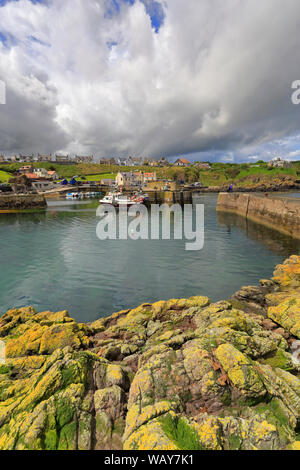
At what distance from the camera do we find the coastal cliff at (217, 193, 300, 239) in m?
28.6

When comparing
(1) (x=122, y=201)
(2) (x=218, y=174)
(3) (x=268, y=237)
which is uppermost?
(2) (x=218, y=174)

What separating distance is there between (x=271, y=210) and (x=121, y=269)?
28.9 metres

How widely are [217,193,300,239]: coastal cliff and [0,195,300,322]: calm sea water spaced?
2.43 meters

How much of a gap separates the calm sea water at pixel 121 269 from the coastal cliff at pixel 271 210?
243 centimetres

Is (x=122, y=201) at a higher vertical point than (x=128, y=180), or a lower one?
lower

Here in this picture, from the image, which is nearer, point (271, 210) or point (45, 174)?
point (271, 210)

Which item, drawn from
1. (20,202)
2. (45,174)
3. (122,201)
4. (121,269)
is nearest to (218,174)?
(122,201)

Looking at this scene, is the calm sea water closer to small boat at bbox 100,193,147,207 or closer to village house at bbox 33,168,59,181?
small boat at bbox 100,193,147,207

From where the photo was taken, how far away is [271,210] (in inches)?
1362

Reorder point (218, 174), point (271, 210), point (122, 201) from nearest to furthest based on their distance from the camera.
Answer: point (271, 210)
point (122, 201)
point (218, 174)

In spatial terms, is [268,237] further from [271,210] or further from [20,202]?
[20,202]

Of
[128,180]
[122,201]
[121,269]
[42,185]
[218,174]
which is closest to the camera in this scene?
[121,269]

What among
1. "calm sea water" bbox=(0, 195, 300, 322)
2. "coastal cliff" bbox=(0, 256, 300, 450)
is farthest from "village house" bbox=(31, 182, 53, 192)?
"coastal cliff" bbox=(0, 256, 300, 450)
